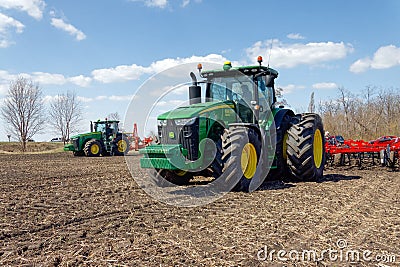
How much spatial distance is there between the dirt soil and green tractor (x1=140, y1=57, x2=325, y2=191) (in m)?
0.68

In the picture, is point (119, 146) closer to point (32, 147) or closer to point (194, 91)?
point (194, 91)

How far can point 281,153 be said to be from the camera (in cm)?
904

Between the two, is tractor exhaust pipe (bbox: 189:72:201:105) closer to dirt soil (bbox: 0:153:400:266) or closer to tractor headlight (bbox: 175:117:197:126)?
tractor headlight (bbox: 175:117:197:126)

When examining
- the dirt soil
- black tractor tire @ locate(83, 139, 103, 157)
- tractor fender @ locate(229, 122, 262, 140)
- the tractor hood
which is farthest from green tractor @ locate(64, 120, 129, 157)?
tractor fender @ locate(229, 122, 262, 140)

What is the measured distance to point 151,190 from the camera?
27.0 ft

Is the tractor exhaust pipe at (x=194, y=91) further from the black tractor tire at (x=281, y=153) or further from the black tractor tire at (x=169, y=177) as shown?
the black tractor tire at (x=281, y=153)

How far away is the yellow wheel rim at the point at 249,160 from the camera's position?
748 centimetres

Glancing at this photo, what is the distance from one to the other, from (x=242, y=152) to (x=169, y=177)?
6.66 ft

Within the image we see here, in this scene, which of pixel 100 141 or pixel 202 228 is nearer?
pixel 202 228

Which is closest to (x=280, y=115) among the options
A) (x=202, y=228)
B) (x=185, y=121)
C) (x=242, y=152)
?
(x=242, y=152)

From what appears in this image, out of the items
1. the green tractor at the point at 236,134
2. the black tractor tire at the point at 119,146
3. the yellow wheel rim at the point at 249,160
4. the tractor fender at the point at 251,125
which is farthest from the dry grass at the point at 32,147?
the yellow wheel rim at the point at 249,160

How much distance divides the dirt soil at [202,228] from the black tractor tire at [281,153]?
3.11 ft

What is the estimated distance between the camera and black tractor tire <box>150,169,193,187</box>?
8.39 metres

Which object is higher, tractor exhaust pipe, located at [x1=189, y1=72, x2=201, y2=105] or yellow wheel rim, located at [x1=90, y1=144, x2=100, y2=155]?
tractor exhaust pipe, located at [x1=189, y1=72, x2=201, y2=105]
